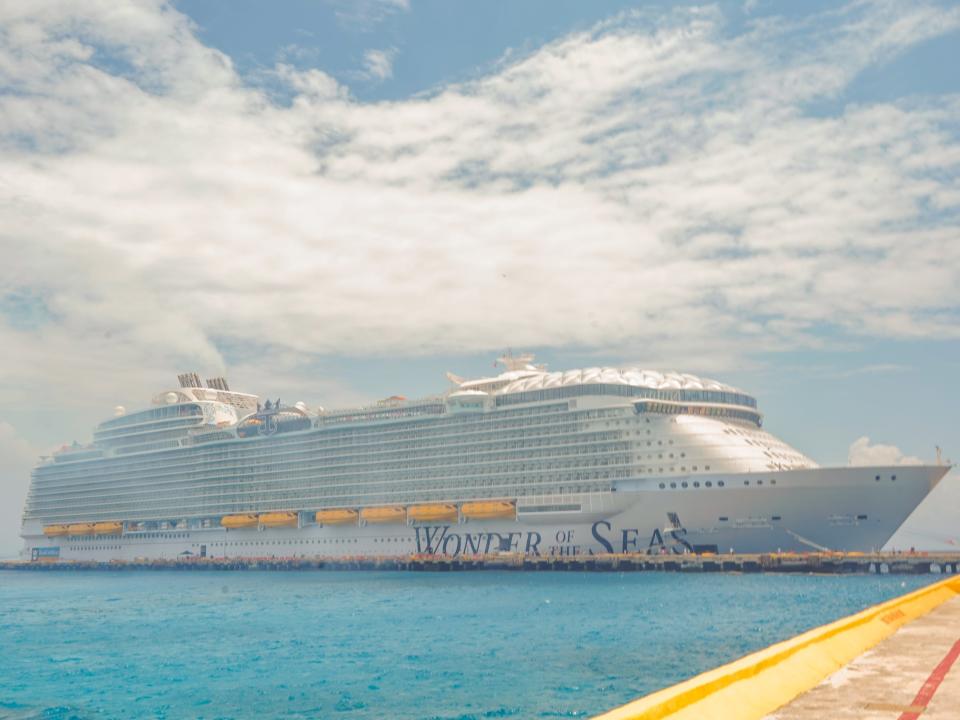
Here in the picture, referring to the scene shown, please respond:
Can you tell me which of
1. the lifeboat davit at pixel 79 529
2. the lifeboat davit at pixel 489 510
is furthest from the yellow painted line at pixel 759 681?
the lifeboat davit at pixel 79 529

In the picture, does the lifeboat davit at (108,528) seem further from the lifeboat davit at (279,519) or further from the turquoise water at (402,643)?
the turquoise water at (402,643)

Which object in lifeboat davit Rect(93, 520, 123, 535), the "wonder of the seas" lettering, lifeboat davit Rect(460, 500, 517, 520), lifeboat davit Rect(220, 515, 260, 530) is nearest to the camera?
the "wonder of the seas" lettering

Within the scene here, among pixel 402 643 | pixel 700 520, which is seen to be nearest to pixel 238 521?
pixel 700 520

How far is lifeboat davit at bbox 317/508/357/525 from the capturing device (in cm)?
10088

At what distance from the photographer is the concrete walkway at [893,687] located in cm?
1019

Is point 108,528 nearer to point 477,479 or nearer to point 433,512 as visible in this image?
point 433,512

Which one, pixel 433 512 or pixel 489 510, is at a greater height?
pixel 489 510

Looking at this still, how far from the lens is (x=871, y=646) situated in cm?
1560

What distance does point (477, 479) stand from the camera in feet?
301

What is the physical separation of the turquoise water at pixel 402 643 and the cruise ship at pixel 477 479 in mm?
6190

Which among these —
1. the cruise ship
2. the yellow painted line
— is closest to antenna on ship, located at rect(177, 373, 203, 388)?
the cruise ship

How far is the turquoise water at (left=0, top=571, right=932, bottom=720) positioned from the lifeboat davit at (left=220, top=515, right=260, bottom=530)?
37.7m

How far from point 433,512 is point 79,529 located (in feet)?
224

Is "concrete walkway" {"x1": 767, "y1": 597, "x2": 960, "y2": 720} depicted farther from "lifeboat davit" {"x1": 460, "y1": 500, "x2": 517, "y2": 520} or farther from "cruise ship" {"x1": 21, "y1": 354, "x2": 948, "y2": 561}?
"lifeboat davit" {"x1": 460, "y1": 500, "x2": 517, "y2": 520}
